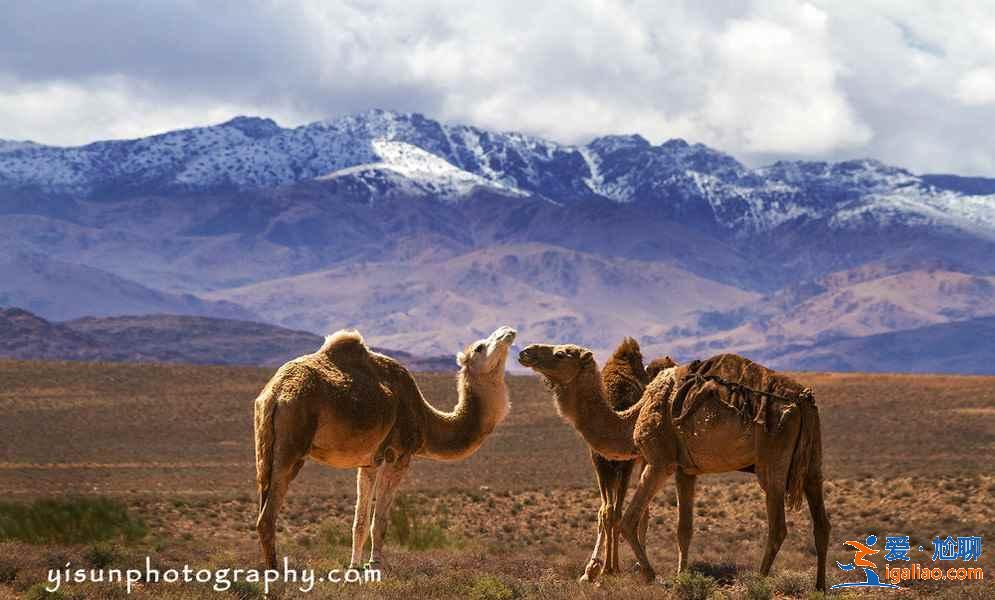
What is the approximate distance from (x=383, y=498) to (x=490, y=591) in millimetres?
2155

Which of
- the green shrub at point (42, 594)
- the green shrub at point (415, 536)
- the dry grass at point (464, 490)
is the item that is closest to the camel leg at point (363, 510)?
the dry grass at point (464, 490)

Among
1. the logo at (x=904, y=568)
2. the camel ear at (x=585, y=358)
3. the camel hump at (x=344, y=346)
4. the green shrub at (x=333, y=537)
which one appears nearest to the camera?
the camel hump at (x=344, y=346)

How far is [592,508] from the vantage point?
126 feet

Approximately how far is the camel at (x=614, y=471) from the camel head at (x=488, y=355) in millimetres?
1396

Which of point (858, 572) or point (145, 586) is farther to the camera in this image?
point (858, 572)

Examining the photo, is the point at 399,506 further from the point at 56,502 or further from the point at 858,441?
the point at 858,441

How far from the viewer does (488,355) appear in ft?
60.2

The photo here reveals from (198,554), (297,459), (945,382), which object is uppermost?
(945,382)

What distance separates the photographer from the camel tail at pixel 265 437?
16.8 meters

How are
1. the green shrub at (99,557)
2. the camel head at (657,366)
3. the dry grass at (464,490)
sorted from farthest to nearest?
1. the camel head at (657,366)
2. the dry grass at (464,490)
3. the green shrub at (99,557)

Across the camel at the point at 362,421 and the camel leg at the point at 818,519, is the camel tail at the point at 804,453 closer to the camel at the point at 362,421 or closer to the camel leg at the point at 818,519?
the camel leg at the point at 818,519

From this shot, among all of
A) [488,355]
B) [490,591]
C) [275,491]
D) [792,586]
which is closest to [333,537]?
[488,355]

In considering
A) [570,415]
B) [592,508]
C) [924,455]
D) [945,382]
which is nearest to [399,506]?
[592,508]

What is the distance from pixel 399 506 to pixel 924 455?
30.5 m
